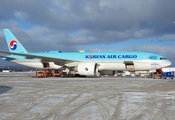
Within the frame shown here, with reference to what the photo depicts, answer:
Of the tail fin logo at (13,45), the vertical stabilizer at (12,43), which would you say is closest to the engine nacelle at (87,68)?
the vertical stabilizer at (12,43)

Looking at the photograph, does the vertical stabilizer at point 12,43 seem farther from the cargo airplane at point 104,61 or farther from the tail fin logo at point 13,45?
the cargo airplane at point 104,61

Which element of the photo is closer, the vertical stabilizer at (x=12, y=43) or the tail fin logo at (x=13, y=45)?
the vertical stabilizer at (x=12, y=43)

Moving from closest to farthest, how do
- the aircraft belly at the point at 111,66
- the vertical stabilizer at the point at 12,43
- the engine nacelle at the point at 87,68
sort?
the engine nacelle at the point at 87,68 → the aircraft belly at the point at 111,66 → the vertical stabilizer at the point at 12,43

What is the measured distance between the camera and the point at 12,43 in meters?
29.9

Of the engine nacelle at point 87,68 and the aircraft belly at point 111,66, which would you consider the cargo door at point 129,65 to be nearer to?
the aircraft belly at point 111,66

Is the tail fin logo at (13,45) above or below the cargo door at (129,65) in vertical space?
above

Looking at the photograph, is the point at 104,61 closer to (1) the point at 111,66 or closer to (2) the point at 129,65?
(1) the point at 111,66

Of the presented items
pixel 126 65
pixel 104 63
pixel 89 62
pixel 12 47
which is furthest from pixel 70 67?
pixel 12 47

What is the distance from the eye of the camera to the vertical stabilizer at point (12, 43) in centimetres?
2939

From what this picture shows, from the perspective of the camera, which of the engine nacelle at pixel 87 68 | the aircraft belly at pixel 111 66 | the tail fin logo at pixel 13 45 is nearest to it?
the engine nacelle at pixel 87 68

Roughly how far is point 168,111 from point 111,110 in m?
1.96

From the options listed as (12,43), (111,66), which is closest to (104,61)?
(111,66)

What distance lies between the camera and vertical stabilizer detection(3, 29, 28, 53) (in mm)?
29391

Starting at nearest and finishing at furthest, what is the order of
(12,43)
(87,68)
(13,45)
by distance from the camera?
(87,68), (12,43), (13,45)
